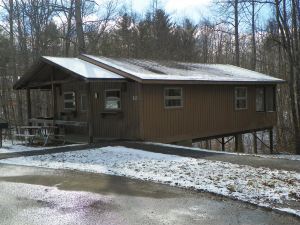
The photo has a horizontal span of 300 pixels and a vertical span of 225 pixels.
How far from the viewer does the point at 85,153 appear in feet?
42.0

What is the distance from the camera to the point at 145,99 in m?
15.4

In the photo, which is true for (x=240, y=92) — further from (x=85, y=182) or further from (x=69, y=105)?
(x=85, y=182)

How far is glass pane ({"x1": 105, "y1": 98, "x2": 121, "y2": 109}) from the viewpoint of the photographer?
1632cm

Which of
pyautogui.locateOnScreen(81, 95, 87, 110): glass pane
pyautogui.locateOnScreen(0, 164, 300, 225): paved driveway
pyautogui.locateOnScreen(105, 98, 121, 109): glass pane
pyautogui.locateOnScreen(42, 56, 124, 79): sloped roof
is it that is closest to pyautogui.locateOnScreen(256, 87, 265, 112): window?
pyautogui.locateOnScreen(105, 98, 121, 109): glass pane

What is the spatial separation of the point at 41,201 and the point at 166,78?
8878mm

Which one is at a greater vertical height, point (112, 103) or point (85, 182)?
point (112, 103)

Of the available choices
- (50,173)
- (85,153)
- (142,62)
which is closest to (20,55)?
(142,62)

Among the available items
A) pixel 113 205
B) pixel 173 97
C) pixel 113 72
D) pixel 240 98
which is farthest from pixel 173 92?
pixel 113 205

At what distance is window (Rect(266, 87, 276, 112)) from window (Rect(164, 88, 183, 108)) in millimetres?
7079

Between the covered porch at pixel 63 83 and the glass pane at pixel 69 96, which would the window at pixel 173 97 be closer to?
the covered porch at pixel 63 83

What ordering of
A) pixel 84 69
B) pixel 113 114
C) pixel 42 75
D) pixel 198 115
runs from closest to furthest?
pixel 84 69
pixel 113 114
pixel 198 115
pixel 42 75

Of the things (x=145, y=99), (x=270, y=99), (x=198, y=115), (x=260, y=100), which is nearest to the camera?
(x=145, y=99)

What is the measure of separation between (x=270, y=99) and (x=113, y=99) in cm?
970

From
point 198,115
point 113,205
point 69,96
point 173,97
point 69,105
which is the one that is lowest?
point 113,205
